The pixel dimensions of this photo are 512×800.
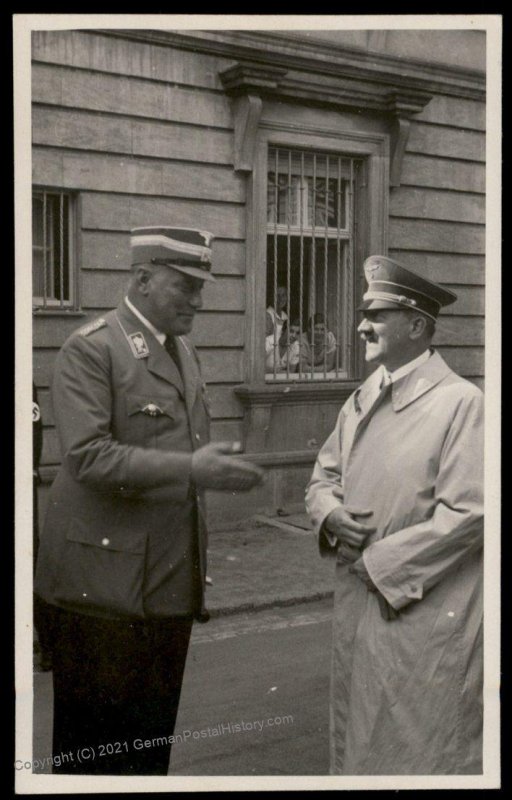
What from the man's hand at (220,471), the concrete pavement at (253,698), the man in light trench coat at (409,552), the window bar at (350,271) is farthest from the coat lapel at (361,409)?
the window bar at (350,271)

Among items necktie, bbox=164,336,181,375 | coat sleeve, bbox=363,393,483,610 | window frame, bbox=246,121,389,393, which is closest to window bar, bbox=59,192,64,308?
window frame, bbox=246,121,389,393

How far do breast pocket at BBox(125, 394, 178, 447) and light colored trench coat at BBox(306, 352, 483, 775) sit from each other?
651 millimetres

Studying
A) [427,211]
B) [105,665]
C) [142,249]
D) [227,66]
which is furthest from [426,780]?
[227,66]

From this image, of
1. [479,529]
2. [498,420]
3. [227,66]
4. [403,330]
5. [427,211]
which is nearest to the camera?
[479,529]

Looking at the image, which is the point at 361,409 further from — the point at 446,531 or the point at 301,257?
the point at 301,257

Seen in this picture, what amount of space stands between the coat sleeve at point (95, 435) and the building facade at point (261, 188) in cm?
123

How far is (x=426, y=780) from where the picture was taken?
119 inches

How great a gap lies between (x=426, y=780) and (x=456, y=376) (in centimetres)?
130

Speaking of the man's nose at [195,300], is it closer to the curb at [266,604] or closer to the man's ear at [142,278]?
the man's ear at [142,278]

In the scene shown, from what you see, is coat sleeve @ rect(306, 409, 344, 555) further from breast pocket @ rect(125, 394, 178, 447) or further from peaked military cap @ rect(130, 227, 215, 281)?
peaked military cap @ rect(130, 227, 215, 281)

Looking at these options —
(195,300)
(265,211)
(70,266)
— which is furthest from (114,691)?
(265,211)

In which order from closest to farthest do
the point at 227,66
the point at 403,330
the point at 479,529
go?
the point at 479,529
the point at 403,330
the point at 227,66

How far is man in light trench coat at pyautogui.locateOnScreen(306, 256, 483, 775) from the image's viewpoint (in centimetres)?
290

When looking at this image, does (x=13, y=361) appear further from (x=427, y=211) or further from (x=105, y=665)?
(x=427, y=211)
